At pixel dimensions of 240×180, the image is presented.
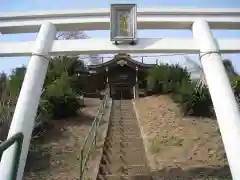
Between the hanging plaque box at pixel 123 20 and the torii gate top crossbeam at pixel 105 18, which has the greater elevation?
the torii gate top crossbeam at pixel 105 18

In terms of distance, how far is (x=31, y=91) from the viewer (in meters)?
5.55

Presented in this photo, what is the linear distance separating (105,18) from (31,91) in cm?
213

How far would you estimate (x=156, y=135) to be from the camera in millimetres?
10617

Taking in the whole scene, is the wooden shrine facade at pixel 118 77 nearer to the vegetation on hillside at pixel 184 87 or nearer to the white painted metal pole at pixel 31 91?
the vegetation on hillside at pixel 184 87

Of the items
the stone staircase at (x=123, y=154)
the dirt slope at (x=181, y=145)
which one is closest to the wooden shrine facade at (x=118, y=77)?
the dirt slope at (x=181, y=145)

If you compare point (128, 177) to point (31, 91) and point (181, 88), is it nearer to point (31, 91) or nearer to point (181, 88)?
point (31, 91)

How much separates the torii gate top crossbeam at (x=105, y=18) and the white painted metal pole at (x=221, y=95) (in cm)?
30

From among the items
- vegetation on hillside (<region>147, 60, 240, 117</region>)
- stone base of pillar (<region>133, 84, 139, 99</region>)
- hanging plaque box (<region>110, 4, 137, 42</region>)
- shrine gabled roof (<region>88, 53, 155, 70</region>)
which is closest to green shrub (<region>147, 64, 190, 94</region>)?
vegetation on hillside (<region>147, 60, 240, 117</region>)

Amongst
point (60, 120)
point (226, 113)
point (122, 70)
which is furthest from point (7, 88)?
point (122, 70)

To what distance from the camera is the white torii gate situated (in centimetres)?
511

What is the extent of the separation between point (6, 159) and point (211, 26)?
4.65 m

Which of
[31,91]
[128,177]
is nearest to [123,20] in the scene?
[31,91]

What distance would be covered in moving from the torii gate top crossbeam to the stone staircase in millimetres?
3086

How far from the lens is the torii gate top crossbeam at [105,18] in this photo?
6617mm
